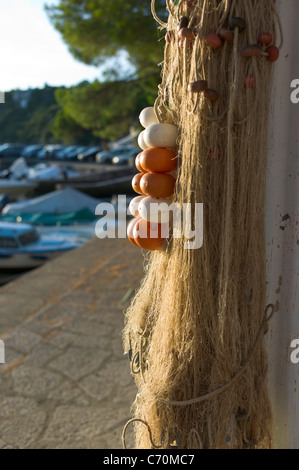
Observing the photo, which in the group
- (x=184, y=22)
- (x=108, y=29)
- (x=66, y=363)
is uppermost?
(x=108, y=29)

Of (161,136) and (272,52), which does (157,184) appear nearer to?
(161,136)

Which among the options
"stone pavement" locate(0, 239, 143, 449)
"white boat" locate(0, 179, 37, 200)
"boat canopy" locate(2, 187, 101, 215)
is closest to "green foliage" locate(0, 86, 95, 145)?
"white boat" locate(0, 179, 37, 200)

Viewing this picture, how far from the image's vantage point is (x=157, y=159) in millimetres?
1479

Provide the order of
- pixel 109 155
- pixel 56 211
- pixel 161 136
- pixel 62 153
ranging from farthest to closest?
pixel 62 153
pixel 109 155
pixel 56 211
pixel 161 136

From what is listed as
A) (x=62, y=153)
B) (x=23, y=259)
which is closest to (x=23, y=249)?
(x=23, y=259)

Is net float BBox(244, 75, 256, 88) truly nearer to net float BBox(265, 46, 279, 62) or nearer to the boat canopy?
net float BBox(265, 46, 279, 62)

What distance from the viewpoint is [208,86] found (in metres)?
1.34

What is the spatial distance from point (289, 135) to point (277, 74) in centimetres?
20

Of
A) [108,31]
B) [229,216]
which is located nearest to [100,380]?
[229,216]

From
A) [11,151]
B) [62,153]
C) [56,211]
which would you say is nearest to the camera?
[56,211]

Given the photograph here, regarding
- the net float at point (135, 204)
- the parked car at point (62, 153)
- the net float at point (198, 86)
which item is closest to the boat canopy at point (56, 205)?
the net float at point (135, 204)

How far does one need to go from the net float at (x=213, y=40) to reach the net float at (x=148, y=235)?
23.9 inches

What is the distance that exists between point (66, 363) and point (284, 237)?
2.50 m

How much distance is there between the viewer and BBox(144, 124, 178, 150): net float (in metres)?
1.48
